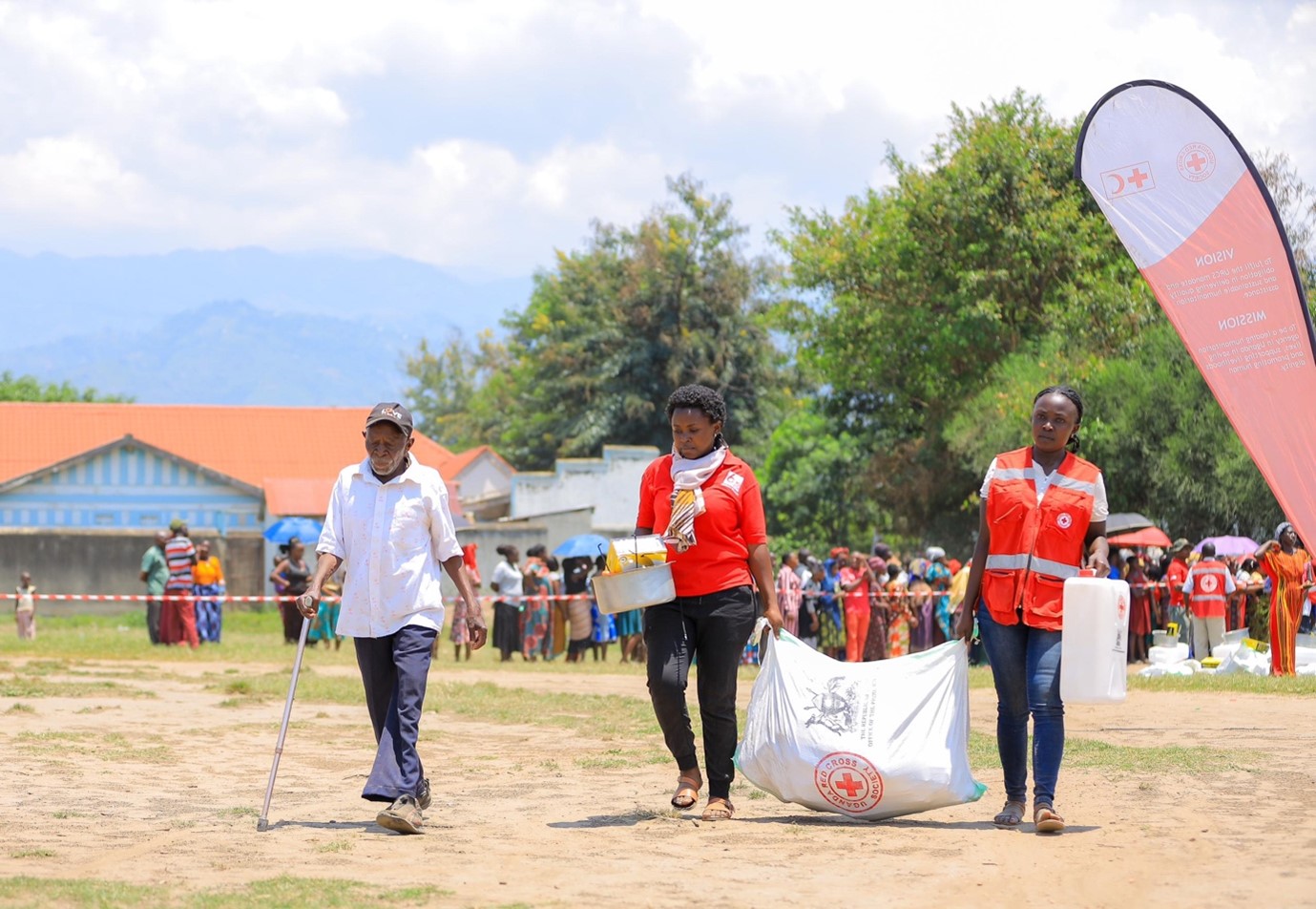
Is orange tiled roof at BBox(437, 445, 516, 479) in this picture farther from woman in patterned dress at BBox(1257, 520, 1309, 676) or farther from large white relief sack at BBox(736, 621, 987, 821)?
large white relief sack at BBox(736, 621, 987, 821)

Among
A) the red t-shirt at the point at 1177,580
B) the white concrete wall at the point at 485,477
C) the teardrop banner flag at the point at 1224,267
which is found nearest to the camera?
the teardrop banner flag at the point at 1224,267

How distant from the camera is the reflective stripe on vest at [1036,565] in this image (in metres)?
7.03

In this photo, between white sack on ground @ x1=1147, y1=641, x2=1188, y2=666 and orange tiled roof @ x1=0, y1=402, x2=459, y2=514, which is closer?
white sack on ground @ x1=1147, y1=641, x2=1188, y2=666

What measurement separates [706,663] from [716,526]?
62 cm

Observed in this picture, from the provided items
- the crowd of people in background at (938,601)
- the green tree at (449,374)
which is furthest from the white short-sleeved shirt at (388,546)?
the green tree at (449,374)

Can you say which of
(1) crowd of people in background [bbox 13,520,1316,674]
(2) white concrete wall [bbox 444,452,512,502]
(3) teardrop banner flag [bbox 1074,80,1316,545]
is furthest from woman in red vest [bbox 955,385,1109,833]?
(2) white concrete wall [bbox 444,452,512,502]

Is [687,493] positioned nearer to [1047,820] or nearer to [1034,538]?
[1034,538]

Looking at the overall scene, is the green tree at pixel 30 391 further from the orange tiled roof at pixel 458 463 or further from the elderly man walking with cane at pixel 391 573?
the elderly man walking with cane at pixel 391 573

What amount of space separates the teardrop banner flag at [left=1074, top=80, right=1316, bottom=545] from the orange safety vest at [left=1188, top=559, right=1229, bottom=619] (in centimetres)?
845

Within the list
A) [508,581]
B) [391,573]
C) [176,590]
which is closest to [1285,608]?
[508,581]

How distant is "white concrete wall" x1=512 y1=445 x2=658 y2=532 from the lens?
4788cm

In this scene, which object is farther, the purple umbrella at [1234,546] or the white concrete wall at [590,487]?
the white concrete wall at [590,487]

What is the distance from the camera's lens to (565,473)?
4800 centimetres

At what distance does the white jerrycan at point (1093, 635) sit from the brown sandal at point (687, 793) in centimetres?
170
